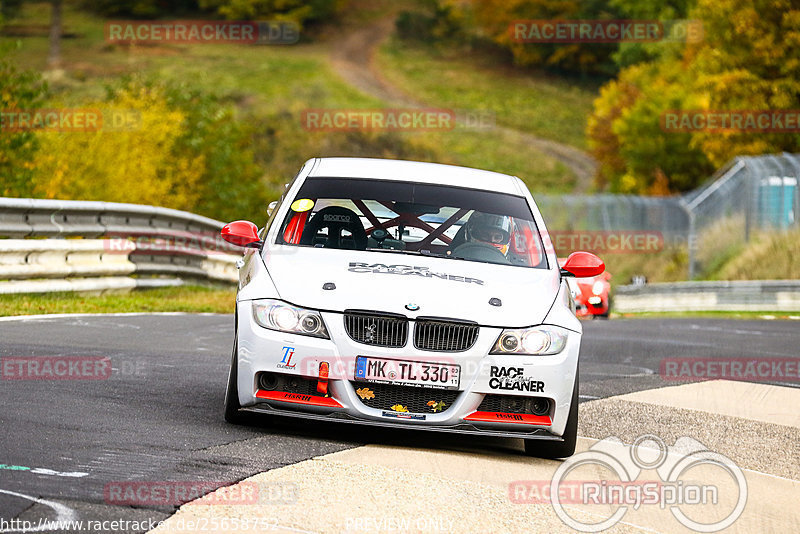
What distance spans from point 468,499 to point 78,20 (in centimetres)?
11688

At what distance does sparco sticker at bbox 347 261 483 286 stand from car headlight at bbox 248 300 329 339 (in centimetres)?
46

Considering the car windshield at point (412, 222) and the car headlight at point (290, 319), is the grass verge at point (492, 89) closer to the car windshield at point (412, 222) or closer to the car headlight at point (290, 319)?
the car windshield at point (412, 222)

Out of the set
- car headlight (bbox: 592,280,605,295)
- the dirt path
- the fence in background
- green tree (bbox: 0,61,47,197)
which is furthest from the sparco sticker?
the dirt path

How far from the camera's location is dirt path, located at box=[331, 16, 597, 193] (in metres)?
85.2

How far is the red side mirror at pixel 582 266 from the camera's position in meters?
8.40

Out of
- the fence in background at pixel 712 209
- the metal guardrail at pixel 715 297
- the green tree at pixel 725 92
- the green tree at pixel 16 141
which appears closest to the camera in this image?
the green tree at pixel 16 141

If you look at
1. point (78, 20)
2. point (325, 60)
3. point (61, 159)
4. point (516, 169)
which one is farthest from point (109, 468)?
point (78, 20)

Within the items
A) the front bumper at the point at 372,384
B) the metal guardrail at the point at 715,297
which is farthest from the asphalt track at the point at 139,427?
the metal guardrail at the point at 715,297

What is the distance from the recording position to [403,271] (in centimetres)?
768

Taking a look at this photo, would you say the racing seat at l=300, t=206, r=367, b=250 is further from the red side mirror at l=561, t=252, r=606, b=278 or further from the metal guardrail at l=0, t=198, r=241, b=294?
the metal guardrail at l=0, t=198, r=241, b=294

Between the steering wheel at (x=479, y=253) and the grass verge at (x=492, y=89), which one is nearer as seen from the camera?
the steering wheel at (x=479, y=253)

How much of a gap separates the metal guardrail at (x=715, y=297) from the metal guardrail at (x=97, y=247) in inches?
533

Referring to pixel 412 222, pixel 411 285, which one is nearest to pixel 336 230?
pixel 412 222

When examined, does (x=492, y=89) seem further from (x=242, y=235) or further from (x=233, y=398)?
(x=233, y=398)
